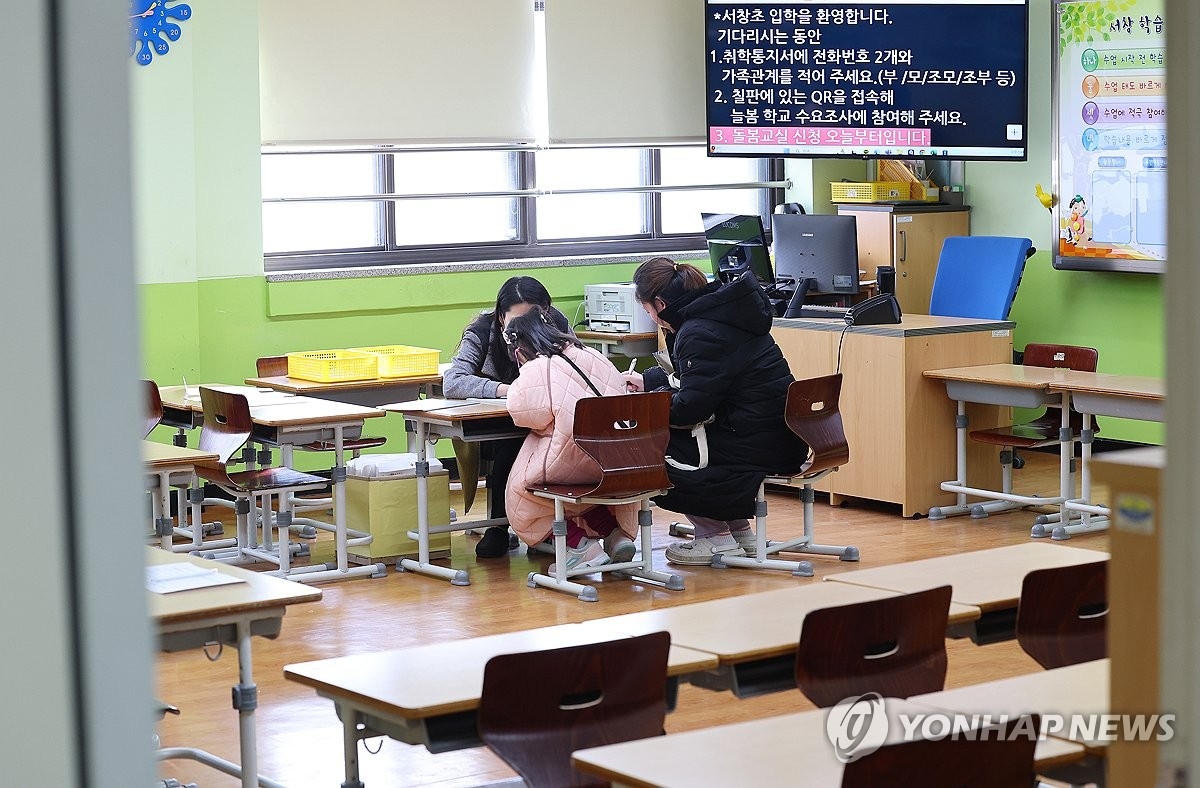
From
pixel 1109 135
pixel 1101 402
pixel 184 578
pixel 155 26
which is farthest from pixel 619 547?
pixel 1109 135

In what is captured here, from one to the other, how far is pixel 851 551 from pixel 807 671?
3742 mm

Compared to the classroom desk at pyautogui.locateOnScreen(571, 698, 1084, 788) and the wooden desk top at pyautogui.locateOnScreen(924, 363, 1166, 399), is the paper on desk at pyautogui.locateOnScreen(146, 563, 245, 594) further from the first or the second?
the wooden desk top at pyautogui.locateOnScreen(924, 363, 1166, 399)

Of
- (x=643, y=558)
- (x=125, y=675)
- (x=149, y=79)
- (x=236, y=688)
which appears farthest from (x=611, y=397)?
(x=125, y=675)

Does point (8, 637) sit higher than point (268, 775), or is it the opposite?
point (8, 637)

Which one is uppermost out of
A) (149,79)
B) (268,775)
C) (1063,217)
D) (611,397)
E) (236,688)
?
(149,79)

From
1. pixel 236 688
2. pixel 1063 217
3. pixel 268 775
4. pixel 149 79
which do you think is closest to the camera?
pixel 236 688

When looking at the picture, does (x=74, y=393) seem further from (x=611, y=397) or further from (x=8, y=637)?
(x=611, y=397)

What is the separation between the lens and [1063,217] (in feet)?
30.7

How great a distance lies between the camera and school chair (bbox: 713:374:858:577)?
6.61 meters

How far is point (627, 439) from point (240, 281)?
10.2 ft

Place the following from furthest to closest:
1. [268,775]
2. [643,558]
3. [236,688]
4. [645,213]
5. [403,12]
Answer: [645,213] → [403,12] → [643,558] → [268,775] → [236,688]

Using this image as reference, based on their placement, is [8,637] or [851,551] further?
[851,551]

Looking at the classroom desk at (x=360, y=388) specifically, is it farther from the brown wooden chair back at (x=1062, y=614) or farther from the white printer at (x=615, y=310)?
the brown wooden chair back at (x=1062, y=614)

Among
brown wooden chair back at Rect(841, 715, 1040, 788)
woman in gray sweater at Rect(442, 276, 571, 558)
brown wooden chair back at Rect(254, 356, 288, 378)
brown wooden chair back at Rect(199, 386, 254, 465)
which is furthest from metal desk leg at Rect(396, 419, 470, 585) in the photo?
brown wooden chair back at Rect(841, 715, 1040, 788)
